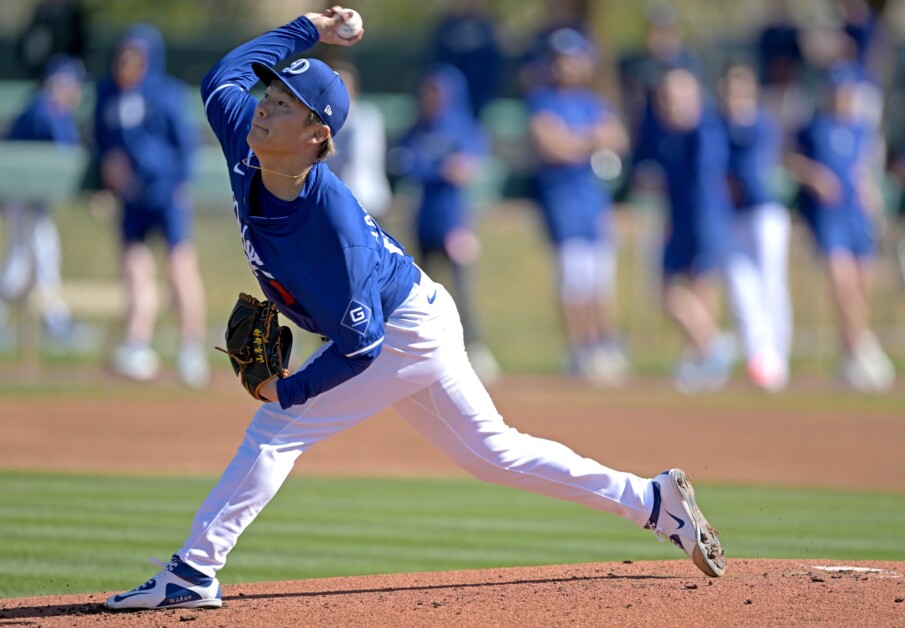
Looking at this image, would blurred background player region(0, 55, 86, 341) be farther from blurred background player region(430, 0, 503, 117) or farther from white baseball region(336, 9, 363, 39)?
white baseball region(336, 9, 363, 39)

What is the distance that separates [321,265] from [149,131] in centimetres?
907

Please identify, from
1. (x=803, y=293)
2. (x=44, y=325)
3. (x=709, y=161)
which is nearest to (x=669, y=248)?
(x=709, y=161)

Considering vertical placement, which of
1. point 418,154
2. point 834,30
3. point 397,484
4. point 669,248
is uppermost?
point 834,30

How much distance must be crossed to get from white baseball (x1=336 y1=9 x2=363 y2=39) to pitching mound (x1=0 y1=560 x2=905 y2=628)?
210 cm

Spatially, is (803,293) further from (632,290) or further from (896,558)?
(896,558)

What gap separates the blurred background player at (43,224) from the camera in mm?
15070

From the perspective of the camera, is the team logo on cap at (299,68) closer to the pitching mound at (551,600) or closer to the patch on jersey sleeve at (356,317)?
the patch on jersey sleeve at (356,317)

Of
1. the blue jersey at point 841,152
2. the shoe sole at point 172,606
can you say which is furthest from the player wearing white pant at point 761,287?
the shoe sole at point 172,606

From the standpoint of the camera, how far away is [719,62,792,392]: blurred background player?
45.9 feet

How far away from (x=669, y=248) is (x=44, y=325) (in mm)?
6773

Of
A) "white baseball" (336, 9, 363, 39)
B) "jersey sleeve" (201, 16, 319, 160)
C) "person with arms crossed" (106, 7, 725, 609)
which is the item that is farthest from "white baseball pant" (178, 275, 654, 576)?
"white baseball" (336, 9, 363, 39)

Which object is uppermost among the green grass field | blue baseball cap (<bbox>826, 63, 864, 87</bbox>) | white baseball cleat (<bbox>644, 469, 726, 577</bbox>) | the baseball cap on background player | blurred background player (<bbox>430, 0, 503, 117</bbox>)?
blurred background player (<bbox>430, 0, 503, 117</bbox>)

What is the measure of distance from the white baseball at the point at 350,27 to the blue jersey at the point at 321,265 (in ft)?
2.19

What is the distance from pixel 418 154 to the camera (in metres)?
14.6
